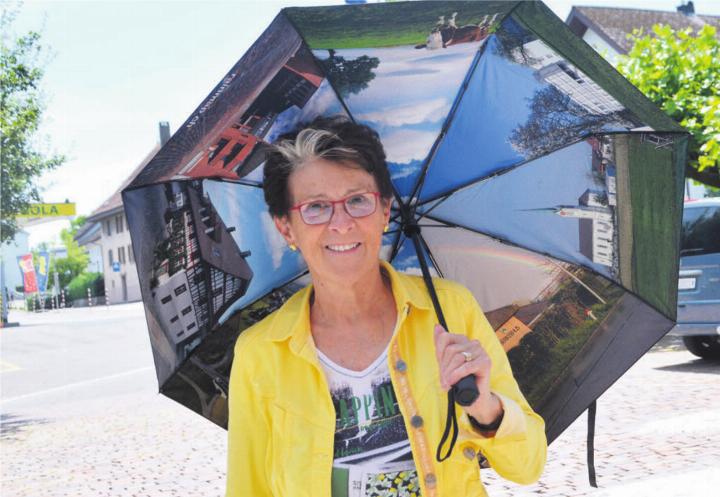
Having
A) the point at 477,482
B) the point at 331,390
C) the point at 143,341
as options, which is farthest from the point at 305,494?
the point at 143,341

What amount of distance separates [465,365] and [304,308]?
1.92 ft

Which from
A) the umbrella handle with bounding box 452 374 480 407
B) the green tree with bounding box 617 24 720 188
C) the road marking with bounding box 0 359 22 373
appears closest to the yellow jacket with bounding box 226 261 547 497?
the umbrella handle with bounding box 452 374 480 407

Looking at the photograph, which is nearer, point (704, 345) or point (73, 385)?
point (704, 345)

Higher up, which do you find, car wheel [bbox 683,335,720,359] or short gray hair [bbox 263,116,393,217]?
short gray hair [bbox 263,116,393,217]

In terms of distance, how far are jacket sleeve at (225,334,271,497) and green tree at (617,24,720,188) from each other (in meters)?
10.3

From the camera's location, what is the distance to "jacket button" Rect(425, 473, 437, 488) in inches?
80.7

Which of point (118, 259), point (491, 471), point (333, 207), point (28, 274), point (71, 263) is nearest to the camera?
point (333, 207)

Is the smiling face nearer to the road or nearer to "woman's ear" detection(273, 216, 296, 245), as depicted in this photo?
"woman's ear" detection(273, 216, 296, 245)

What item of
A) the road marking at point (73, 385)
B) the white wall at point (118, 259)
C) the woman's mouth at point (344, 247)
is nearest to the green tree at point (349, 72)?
the woman's mouth at point (344, 247)

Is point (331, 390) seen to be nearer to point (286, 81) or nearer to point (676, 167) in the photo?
point (286, 81)

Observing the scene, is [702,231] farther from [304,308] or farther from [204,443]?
[304,308]

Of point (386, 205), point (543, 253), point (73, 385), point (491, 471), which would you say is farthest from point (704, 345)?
point (73, 385)

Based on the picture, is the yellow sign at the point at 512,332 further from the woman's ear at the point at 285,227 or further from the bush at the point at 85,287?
the bush at the point at 85,287

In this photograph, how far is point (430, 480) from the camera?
2.05 m
